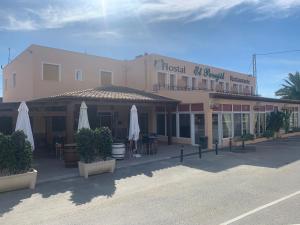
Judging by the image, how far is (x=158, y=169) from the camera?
1245 cm

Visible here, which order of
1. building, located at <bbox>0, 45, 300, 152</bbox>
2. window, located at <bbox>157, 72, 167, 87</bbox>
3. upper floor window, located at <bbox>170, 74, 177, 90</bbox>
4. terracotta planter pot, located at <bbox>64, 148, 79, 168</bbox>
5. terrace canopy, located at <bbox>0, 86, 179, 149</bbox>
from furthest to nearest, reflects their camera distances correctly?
upper floor window, located at <bbox>170, 74, 177, 90</bbox> < window, located at <bbox>157, 72, 167, 87</bbox> < building, located at <bbox>0, 45, 300, 152</bbox> < terrace canopy, located at <bbox>0, 86, 179, 149</bbox> < terracotta planter pot, located at <bbox>64, 148, 79, 168</bbox>

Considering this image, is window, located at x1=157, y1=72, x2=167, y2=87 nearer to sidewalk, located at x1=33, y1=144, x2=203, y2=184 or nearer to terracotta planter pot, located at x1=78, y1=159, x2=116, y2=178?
sidewalk, located at x1=33, y1=144, x2=203, y2=184

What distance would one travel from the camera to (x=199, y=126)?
19688 millimetres

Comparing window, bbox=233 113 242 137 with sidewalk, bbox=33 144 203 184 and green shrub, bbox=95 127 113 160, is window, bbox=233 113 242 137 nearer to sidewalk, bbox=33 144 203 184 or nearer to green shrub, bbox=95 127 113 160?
sidewalk, bbox=33 144 203 184

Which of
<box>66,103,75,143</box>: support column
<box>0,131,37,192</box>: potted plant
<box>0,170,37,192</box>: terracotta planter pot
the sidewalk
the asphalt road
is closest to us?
the asphalt road

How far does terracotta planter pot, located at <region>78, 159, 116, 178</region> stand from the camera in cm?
1103

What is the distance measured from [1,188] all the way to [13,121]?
12614 mm

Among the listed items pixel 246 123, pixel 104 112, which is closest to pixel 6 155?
pixel 104 112

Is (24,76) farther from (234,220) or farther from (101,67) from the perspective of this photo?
(234,220)

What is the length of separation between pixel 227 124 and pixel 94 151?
39.5 feet

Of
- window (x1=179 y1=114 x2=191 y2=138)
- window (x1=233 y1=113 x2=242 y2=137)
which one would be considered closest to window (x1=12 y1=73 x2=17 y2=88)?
window (x1=179 y1=114 x2=191 y2=138)

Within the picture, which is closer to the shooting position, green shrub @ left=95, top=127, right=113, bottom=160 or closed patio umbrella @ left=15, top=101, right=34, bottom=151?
green shrub @ left=95, top=127, right=113, bottom=160

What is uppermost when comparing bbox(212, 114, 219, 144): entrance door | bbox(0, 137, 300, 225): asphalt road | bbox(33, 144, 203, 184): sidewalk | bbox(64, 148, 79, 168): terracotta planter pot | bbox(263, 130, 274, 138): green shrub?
bbox(212, 114, 219, 144): entrance door

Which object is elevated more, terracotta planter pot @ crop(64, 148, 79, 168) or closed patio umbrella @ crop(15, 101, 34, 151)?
closed patio umbrella @ crop(15, 101, 34, 151)
